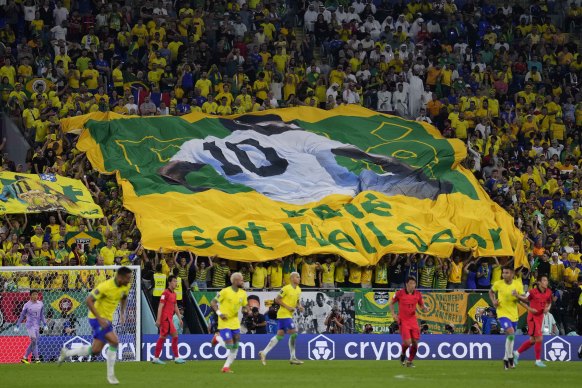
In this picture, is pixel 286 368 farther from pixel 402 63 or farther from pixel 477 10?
pixel 477 10

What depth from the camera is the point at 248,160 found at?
37031 mm

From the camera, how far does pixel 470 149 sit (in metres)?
39.3

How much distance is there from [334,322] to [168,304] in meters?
6.23

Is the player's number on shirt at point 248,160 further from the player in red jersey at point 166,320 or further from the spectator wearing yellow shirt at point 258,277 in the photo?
the player in red jersey at point 166,320

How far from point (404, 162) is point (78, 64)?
10.2 m

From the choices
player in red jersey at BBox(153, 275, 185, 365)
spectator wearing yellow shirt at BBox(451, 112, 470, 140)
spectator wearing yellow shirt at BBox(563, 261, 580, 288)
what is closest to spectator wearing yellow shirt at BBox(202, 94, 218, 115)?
spectator wearing yellow shirt at BBox(451, 112, 470, 140)

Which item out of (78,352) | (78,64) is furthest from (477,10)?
(78,352)

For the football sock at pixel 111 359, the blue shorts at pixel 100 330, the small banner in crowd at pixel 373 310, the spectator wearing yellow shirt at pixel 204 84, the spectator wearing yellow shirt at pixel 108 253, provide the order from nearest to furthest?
the blue shorts at pixel 100 330 < the football sock at pixel 111 359 < the spectator wearing yellow shirt at pixel 108 253 < the small banner in crowd at pixel 373 310 < the spectator wearing yellow shirt at pixel 204 84

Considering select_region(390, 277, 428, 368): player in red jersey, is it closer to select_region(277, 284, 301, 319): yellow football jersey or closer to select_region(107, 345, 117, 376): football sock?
select_region(277, 284, 301, 319): yellow football jersey

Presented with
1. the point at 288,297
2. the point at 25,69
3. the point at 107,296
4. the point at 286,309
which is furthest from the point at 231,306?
the point at 25,69

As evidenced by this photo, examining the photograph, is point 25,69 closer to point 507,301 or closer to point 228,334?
point 228,334

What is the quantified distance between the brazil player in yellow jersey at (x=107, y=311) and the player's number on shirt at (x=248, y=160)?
15.4m

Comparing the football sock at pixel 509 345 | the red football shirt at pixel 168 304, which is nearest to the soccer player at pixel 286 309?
the red football shirt at pixel 168 304

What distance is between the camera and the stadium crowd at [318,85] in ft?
110
